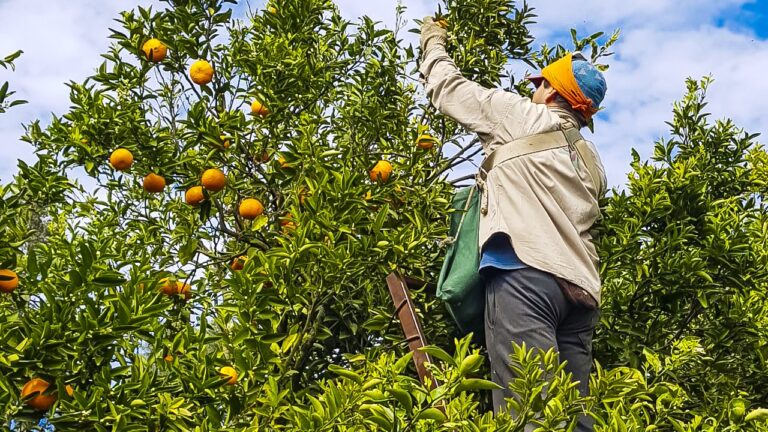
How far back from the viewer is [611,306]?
10.4 feet

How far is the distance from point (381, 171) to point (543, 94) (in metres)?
0.69

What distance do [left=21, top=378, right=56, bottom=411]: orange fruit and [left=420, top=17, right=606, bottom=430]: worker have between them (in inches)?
45.4

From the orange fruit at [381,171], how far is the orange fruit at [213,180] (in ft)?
1.55

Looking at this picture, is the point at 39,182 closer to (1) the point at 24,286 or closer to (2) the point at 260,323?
(1) the point at 24,286

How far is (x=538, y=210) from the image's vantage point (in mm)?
2760

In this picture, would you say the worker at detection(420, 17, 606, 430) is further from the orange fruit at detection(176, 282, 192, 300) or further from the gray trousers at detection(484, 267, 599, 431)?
the orange fruit at detection(176, 282, 192, 300)

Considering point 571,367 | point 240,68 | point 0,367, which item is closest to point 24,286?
point 0,367

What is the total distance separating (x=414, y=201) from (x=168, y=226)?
37.1 inches

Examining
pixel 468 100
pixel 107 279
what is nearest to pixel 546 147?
pixel 468 100

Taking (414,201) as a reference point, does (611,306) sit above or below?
below

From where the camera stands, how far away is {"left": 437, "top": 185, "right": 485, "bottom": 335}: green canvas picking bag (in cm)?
273

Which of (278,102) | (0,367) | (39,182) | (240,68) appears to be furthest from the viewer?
(240,68)

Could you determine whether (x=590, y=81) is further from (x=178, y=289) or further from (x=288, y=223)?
(x=178, y=289)

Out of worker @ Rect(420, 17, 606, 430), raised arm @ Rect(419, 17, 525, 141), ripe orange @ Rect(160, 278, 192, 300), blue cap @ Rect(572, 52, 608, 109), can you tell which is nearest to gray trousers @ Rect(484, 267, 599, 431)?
worker @ Rect(420, 17, 606, 430)
